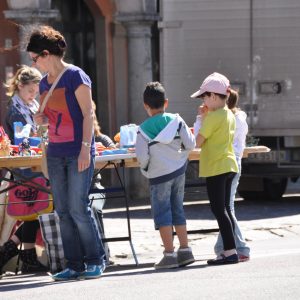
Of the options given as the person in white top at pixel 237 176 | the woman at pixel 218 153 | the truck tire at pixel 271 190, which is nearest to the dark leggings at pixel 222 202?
the woman at pixel 218 153

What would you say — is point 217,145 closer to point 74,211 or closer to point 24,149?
point 74,211

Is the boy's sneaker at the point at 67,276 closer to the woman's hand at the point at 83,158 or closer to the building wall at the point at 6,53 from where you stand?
the woman's hand at the point at 83,158

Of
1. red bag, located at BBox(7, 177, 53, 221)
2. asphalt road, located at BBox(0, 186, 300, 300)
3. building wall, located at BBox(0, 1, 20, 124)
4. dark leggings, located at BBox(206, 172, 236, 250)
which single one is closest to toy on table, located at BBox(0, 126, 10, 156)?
red bag, located at BBox(7, 177, 53, 221)

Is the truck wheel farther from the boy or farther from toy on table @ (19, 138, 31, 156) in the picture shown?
toy on table @ (19, 138, 31, 156)

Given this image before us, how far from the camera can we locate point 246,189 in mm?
17422

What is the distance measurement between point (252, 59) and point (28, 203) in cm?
642

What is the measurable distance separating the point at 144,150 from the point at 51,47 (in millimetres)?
1142

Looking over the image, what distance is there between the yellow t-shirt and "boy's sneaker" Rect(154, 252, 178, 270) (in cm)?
70

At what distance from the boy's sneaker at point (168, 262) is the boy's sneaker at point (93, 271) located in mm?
612

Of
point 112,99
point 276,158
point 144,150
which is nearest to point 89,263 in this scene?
point 144,150

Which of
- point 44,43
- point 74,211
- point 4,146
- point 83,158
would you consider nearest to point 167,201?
point 74,211

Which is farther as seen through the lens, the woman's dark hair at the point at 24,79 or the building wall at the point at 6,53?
the building wall at the point at 6,53

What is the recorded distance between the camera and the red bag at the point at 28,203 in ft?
35.4

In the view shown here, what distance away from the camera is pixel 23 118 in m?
11.0
